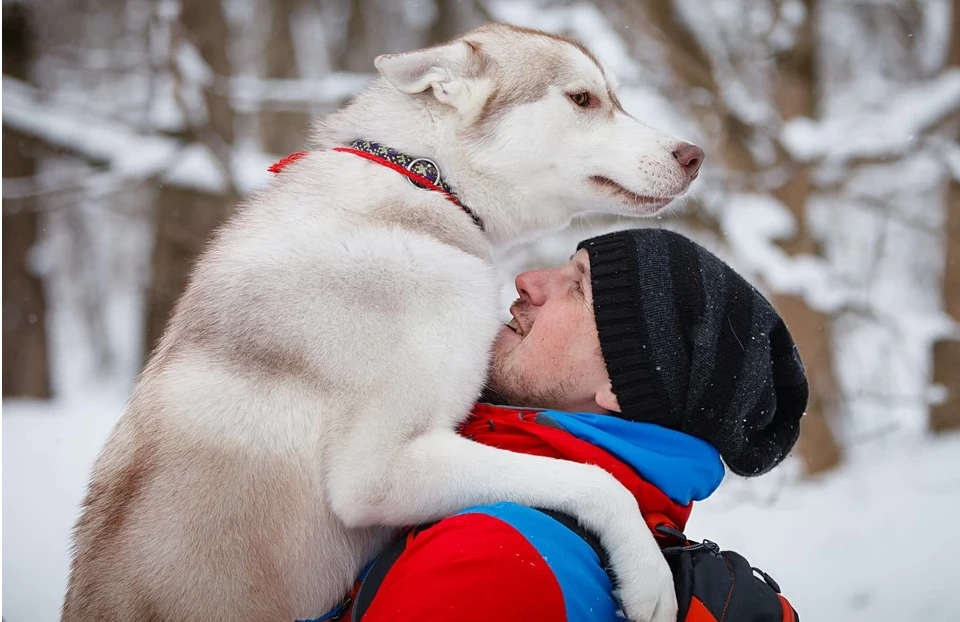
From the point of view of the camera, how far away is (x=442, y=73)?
266 cm

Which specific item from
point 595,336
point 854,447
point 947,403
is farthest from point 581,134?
point 947,403

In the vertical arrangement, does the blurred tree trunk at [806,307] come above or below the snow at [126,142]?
above

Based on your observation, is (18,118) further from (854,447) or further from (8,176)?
(854,447)

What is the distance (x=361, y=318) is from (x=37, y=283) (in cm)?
935

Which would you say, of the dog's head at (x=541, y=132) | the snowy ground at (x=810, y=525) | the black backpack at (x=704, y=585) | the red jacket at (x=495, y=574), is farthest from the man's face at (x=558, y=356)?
the snowy ground at (x=810, y=525)

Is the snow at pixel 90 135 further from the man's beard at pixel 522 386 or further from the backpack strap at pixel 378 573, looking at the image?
the backpack strap at pixel 378 573

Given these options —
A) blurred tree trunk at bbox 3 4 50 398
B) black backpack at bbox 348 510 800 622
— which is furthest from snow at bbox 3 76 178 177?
black backpack at bbox 348 510 800 622

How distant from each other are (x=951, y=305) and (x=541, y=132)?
7330mm

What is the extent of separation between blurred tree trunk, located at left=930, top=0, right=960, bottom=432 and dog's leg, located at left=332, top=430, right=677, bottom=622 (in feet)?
24.0

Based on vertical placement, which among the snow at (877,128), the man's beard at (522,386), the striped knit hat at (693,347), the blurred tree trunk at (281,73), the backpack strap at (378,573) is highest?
the striped knit hat at (693,347)

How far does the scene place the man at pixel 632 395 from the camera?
1.87 metres

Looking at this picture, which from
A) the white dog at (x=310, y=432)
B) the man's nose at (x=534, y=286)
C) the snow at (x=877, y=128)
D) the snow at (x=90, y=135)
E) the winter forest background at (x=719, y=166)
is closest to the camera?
the white dog at (x=310, y=432)

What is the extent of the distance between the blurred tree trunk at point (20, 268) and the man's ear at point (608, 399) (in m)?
Result: 7.95

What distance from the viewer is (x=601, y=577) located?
190cm
